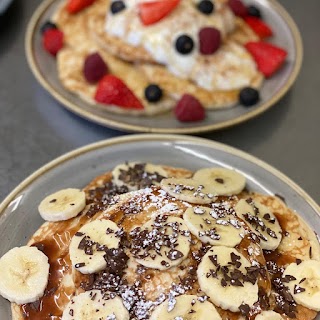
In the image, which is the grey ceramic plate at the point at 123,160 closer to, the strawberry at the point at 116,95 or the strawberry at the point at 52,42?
the strawberry at the point at 116,95

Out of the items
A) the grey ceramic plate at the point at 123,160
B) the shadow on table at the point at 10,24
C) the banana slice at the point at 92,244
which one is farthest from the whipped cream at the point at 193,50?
the banana slice at the point at 92,244

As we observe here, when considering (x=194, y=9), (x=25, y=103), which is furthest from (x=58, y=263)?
(x=194, y=9)

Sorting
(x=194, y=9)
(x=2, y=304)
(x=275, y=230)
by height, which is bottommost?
(x=2, y=304)

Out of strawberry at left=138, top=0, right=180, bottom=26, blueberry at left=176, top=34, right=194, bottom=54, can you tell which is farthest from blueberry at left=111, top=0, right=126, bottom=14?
blueberry at left=176, top=34, right=194, bottom=54

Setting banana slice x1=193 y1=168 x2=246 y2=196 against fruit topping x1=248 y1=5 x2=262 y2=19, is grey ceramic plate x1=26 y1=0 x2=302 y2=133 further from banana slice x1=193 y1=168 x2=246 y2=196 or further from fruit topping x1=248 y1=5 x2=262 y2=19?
banana slice x1=193 y1=168 x2=246 y2=196

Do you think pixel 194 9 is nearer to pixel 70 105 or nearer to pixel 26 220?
pixel 70 105

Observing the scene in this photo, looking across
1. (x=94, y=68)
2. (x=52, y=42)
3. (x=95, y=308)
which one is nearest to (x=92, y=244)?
(x=95, y=308)

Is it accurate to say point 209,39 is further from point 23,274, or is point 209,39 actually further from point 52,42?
point 23,274

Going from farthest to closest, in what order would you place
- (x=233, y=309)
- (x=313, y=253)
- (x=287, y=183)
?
(x=287, y=183) → (x=313, y=253) → (x=233, y=309)
